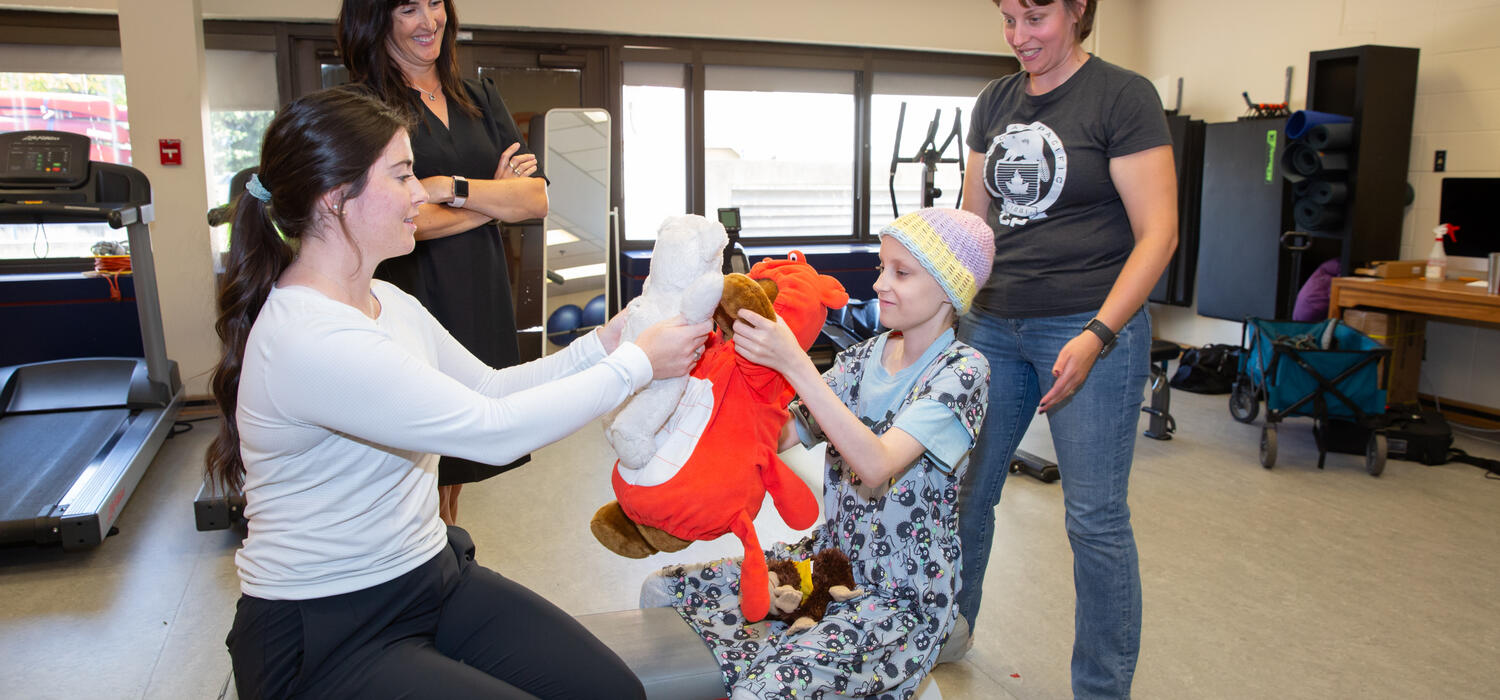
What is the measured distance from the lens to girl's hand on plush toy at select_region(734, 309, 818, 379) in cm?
134

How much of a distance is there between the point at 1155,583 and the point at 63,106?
5915 millimetres

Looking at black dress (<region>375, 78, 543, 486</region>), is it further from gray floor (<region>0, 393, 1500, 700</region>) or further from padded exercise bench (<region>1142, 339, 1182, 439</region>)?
padded exercise bench (<region>1142, 339, 1182, 439</region>)

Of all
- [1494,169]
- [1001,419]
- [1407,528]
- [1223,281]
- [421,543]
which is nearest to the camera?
[421,543]

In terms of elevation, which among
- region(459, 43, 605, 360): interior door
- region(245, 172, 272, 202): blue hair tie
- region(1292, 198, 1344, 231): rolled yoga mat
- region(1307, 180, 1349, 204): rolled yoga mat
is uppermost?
region(459, 43, 605, 360): interior door

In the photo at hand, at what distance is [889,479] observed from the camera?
154 cm

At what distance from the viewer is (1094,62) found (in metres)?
1.77

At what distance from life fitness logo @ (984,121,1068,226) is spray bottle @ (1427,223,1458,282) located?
356 cm

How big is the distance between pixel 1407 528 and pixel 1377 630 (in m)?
0.95

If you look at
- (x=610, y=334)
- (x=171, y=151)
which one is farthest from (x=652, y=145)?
(x=610, y=334)

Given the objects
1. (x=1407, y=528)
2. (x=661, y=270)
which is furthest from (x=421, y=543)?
(x=1407, y=528)

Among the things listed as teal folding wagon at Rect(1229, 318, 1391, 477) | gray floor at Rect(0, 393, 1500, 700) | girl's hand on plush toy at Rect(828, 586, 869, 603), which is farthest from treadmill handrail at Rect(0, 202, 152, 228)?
teal folding wagon at Rect(1229, 318, 1391, 477)

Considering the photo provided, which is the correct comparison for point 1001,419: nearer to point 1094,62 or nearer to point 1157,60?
point 1094,62

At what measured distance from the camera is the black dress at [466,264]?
192 centimetres

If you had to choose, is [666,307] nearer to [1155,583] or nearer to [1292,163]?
[1155,583]
